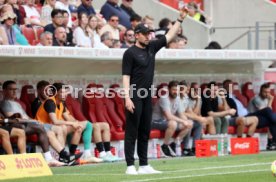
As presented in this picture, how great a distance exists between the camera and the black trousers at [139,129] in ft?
44.0

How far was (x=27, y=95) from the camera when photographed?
1839 centimetres

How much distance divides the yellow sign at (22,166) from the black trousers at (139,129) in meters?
1.45

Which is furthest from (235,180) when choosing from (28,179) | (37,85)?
(37,85)

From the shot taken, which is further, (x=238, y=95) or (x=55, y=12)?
(x=238, y=95)

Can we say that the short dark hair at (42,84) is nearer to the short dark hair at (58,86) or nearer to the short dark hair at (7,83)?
the short dark hair at (58,86)

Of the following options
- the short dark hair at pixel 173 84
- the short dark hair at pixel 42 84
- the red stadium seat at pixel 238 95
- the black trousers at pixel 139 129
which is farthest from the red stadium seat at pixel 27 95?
the red stadium seat at pixel 238 95

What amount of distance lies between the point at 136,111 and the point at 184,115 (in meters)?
7.10

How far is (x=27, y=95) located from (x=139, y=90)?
5372mm

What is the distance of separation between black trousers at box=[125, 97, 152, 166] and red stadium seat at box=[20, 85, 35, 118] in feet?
16.5

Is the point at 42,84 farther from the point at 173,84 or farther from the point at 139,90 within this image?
the point at 139,90

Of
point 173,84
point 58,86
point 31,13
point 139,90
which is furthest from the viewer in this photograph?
point 173,84

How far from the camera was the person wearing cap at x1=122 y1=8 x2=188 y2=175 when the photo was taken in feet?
44.0

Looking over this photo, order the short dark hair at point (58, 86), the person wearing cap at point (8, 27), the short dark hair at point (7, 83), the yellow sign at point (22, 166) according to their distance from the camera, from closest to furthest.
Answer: the yellow sign at point (22, 166), the short dark hair at point (7, 83), the person wearing cap at point (8, 27), the short dark hair at point (58, 86)

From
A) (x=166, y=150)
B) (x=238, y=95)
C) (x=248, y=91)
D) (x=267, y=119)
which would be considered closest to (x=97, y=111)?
(x=166, y=150)
